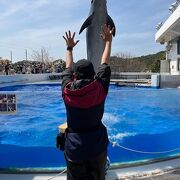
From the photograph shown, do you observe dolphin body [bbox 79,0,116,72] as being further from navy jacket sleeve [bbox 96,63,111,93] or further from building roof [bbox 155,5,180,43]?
building roof [bbox 155,5,180,43]

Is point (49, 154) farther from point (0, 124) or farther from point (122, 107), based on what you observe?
point (122, 107)

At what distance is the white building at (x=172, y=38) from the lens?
88.3 ft

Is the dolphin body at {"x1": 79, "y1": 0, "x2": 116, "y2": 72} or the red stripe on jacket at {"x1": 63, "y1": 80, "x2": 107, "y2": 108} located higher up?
the dolphin body at {"x1": 79, "y1": 0, "x2": 116, "y2": 72}

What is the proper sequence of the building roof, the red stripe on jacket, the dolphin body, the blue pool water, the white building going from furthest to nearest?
1. the white building
2. the building roof
3. the dolphin body
4. the blue pool water
5. the red stripe on jacket

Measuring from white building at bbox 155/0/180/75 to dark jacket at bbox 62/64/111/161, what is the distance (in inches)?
932

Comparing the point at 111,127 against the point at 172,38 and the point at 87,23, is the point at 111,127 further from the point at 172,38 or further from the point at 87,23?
the point at 172,38

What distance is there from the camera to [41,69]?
117 feet

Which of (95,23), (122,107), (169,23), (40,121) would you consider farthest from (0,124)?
(169,23)

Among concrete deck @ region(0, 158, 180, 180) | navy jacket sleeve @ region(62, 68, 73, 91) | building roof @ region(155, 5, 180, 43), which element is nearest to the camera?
navy jacket sleeve @ region(62, 68, 73, 91)

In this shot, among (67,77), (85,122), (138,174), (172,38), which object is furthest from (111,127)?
(172,38)

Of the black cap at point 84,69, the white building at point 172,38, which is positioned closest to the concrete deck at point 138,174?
the black cap at point 84,69

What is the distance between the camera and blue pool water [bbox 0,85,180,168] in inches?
198

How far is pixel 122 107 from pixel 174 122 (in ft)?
8.43

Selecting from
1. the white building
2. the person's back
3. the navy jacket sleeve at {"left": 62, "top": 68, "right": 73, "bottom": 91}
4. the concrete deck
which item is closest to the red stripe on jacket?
the person's back
